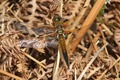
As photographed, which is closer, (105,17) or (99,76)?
(99,76)

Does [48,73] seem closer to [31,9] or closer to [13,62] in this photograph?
[13,62]

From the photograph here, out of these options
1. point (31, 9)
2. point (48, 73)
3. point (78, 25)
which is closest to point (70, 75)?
point (48, 73)

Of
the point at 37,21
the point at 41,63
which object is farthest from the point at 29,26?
the point at 41,63

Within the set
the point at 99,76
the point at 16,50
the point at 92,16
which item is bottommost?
the point at 99,76

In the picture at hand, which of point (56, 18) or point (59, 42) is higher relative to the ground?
point (56, 18)

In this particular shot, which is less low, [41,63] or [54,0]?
[54,0]

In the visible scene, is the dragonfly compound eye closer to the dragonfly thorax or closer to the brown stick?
the dragonfly thorax

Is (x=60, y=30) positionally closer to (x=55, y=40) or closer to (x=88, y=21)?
(x=55, y=40)

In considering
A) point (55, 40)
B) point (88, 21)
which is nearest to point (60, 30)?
point (55, 40)

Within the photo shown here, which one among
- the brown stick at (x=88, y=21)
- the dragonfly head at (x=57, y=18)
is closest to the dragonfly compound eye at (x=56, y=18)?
the dragonfly head at (x=57, y=18)

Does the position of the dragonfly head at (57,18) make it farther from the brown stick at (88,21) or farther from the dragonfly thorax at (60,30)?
the brown stick at (88,21)
